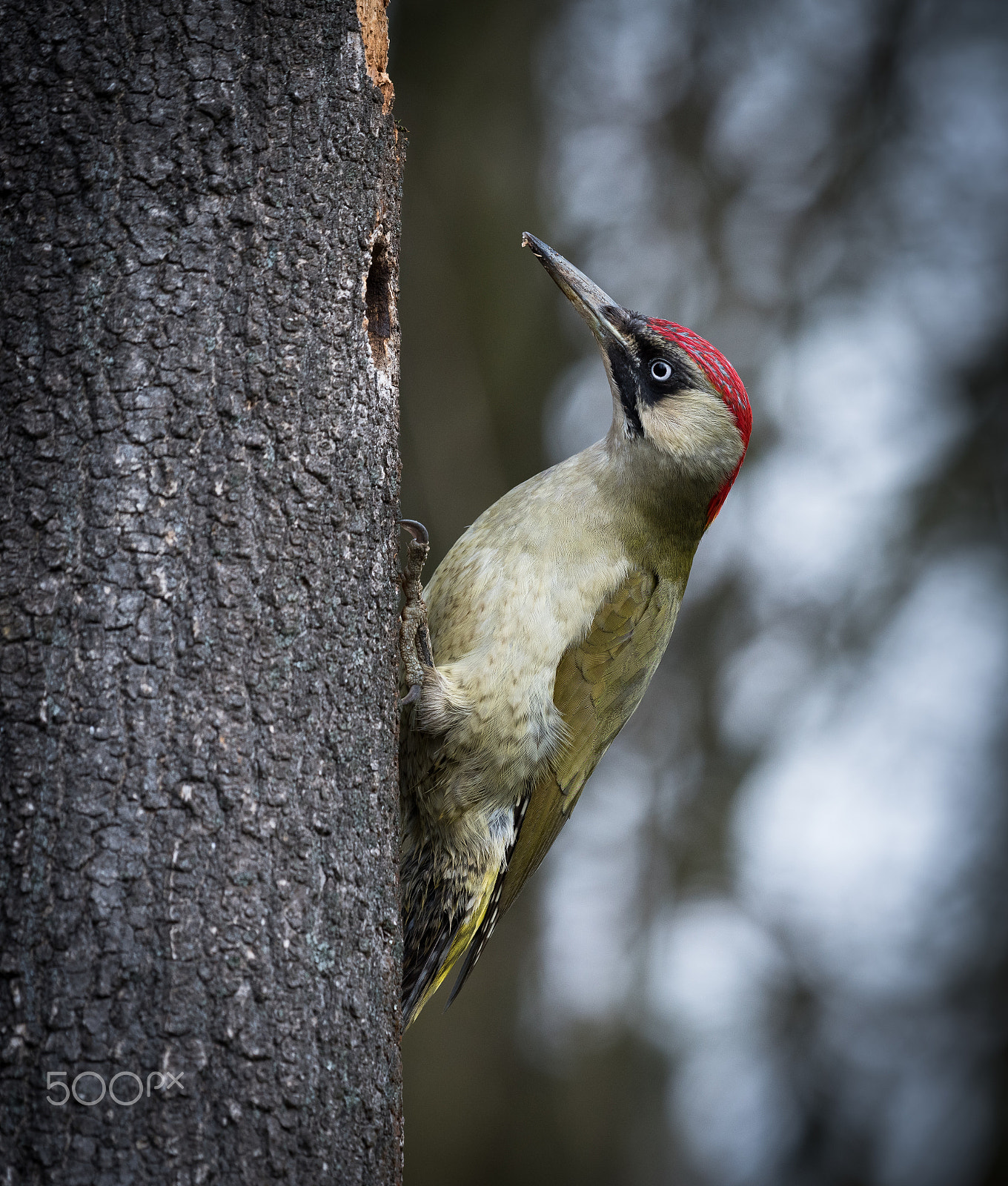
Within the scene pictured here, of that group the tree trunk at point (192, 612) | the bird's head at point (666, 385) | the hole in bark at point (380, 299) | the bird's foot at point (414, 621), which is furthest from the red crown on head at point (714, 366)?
the tree trunk at point (192, 612)

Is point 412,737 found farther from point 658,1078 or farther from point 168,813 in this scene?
point 658,1078

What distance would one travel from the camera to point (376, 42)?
188 centimetres

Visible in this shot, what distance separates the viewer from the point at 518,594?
2.59 meters

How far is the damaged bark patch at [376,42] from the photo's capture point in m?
1.84

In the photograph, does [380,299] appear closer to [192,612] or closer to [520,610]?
[192,612]

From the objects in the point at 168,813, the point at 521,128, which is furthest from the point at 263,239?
the point at 521,128

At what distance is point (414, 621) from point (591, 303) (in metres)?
1.15

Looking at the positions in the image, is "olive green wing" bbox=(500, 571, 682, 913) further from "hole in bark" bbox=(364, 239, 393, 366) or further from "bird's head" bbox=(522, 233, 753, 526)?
"hole in bark" bbox=(364, 239, 393, 366)

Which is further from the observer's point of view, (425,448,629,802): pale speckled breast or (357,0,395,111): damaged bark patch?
(425,448,629,802): pale speckled breast

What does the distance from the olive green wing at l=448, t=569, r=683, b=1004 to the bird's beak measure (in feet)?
2.32

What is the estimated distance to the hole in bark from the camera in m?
1.87

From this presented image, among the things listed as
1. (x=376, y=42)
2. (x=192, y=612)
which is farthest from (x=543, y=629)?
(x=376, y=42)

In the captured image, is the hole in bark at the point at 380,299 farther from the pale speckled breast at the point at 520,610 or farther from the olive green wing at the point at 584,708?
the olive green wing at the point at 584,708

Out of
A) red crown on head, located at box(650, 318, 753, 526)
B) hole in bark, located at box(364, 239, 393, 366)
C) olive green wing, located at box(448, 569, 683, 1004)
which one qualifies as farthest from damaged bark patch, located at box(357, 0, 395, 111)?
olive green wing, located at box(448, 569, 683, 1004)
